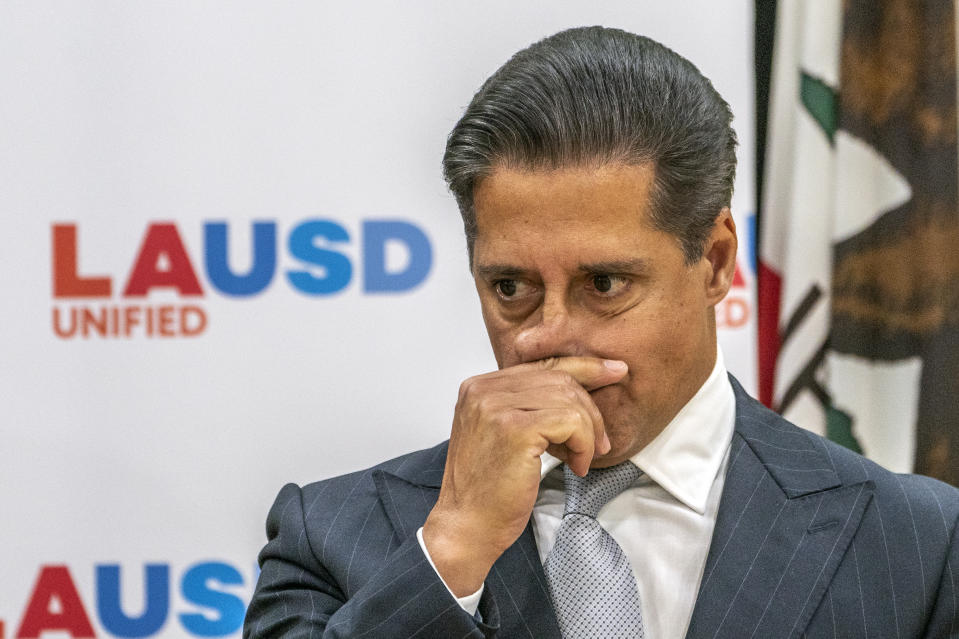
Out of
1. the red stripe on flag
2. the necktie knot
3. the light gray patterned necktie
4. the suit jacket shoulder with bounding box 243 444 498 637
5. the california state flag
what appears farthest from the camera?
the red stripe on flag

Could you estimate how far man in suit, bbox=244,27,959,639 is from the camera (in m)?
1.51

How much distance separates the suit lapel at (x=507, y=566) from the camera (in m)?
1.59

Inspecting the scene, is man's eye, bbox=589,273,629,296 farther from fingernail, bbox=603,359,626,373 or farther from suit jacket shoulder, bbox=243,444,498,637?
suit jacket shoulder, bbox=243,444,498,637

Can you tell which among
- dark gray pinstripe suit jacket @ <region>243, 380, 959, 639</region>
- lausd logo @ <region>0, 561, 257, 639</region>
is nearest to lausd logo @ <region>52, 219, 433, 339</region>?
lausd logo @ <region>0, 561, 257, 639</region>

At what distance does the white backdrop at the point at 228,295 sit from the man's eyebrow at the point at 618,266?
1.22m

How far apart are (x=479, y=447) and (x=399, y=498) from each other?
0.30 meters

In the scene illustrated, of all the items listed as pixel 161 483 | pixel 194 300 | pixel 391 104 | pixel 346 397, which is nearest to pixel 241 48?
pixel 391 104

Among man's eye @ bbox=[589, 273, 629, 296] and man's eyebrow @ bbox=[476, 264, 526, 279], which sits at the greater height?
man's eyebrow @ bbox=[476, 264, 526, 279]

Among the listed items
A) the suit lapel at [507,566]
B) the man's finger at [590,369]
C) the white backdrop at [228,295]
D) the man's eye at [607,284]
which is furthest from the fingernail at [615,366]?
the white backdrop at [228,295]

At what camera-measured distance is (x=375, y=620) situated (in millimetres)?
1484

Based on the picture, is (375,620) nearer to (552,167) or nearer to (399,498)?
(399,498)

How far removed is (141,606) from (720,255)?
6.05 ft

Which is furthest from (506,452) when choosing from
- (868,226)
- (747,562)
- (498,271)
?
(868,226)

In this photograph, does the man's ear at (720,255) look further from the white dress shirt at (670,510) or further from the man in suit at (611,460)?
the white dress shirt at (670,510)
